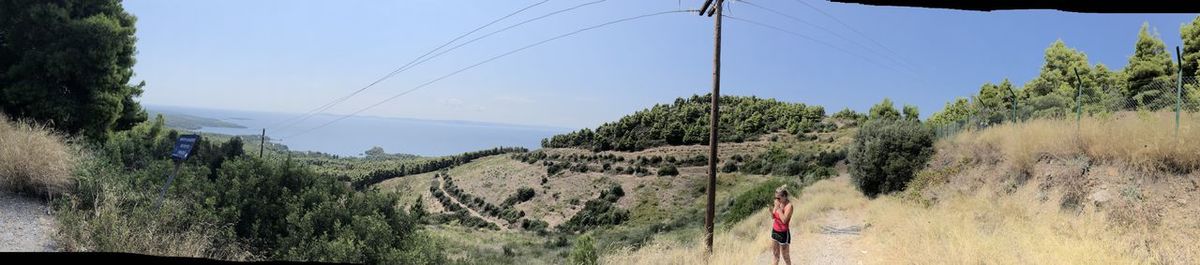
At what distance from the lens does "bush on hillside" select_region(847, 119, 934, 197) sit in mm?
23969

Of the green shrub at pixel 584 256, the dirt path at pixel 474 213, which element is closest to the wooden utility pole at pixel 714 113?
the green shrub at pixel 584 256

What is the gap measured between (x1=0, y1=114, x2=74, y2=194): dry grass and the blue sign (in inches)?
131

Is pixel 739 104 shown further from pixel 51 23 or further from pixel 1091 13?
pixel 1091 13

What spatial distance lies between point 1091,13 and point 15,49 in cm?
2003

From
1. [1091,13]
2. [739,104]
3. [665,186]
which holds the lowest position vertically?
[665,186]

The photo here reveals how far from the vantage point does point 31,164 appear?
10.5 m

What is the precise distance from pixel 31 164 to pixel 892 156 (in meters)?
25.8

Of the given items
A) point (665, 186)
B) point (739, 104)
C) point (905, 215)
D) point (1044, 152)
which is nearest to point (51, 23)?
point (905, 215)

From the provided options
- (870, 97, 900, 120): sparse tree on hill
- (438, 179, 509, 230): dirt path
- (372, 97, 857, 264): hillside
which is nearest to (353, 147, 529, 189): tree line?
(372, 97, 857, 264): hillside

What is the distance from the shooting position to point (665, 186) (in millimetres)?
65938

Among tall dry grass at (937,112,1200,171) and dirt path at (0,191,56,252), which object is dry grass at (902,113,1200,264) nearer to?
tall dry grass at (937,112,1200,171)

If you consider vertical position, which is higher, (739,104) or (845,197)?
(739,104)

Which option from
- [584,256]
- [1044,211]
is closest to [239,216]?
[584,256]

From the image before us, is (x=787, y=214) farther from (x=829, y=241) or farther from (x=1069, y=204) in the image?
(x=1069, y=204)
